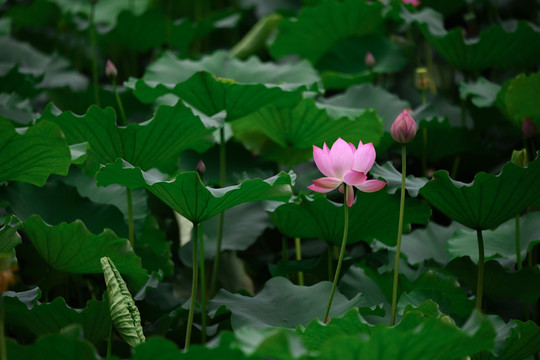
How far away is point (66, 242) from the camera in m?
1.17

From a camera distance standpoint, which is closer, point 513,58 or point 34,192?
point 34,192

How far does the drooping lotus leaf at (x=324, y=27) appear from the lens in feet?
6.75

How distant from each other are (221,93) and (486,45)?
29.5 inches

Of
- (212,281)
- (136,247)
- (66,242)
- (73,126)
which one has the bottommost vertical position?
(212,281)

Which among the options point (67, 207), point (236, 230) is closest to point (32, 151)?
point (67, 207)

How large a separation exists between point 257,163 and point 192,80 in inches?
21.2

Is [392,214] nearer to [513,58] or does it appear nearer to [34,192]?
[34,192]

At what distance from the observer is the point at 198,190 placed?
1042mm

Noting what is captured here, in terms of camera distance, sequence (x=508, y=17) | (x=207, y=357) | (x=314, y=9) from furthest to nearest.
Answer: (x=508, y=17) → (x=314, y=9) → (x=207, y=357)

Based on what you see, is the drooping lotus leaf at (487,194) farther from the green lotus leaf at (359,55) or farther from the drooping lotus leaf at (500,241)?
the green lotus leaf at (359,55)

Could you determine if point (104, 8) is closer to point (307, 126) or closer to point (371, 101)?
point (371, 101)

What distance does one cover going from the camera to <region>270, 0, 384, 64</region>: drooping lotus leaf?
2059mm

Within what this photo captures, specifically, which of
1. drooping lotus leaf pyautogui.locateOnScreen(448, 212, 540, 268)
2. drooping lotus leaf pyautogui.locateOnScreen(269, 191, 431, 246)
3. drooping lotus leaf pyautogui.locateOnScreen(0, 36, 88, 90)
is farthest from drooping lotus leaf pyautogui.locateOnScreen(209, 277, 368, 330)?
drooping lotus leaf pyautogui.locateOnScreen(0, 36, 88, 90)

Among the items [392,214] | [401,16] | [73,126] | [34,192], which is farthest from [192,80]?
[401,16]
